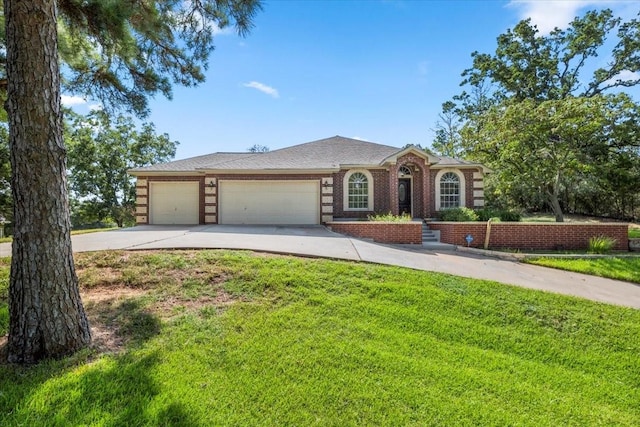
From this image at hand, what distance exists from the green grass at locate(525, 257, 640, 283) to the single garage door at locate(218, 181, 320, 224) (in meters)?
8.69

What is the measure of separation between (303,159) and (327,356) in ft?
43.0

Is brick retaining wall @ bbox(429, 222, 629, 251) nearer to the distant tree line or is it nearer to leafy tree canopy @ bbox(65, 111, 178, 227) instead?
the distant tree line

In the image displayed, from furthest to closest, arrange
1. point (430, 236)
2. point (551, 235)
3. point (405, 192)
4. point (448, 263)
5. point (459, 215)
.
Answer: point (405, 192)
point (459, 215)
point (430, 236)
point (551, 235)
point (448, 263)

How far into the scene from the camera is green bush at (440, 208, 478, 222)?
13.4 meters

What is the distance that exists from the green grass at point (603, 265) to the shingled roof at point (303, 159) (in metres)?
7.10

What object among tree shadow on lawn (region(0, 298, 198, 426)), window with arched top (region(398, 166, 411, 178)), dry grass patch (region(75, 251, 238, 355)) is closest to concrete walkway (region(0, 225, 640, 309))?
dry grass patch (region(75, 251, 238, 355))

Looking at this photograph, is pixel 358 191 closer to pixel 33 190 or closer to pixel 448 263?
pixel 448 263

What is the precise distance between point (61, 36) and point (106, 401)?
19.8 feet

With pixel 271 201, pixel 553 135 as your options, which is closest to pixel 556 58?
Result: pixel 553 135

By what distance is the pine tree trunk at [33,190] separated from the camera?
10.2 feet

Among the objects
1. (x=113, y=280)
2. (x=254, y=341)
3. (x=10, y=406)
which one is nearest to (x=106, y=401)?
(x=10, y=406)

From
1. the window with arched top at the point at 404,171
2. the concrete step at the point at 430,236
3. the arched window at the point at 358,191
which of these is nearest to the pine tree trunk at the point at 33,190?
the concrete step at the point at 430,236

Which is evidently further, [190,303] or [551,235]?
[551,235]

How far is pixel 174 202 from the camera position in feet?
49.9
